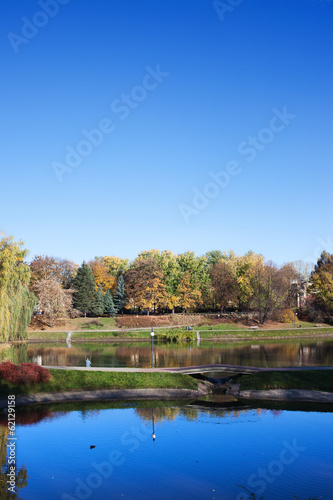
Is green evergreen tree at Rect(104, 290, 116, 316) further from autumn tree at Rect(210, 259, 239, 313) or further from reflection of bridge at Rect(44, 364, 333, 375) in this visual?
reflection of bridge at Rect(44, 364, 333, 375)

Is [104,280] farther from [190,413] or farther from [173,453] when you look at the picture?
[173,453]

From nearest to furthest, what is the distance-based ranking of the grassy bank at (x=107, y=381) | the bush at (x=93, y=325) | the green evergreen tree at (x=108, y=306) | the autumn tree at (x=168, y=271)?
the grassy bank at (x=107, y=381), the bush at (x=93, y=325), the autumn tree at (x=168, y=271), the green evergreen tree at (x=108, y=306)

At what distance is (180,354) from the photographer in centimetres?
4947

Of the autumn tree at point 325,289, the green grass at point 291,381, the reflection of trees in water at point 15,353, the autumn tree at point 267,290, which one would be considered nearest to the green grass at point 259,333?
the autumn tree at point 267,290

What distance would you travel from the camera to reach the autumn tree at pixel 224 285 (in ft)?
283

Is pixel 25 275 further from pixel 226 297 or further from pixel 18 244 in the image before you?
pixel 226 297

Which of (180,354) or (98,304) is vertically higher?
(98,304)

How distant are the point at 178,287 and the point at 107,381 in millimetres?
54642

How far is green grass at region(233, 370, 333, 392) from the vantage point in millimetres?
29469

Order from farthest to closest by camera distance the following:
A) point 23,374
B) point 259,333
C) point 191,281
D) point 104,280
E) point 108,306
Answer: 1. point 104,280
2. point 191,281
3. point 108,306
4. point 259,333
5. point 23,374

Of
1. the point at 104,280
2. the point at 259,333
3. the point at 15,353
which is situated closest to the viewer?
the point at 15,353

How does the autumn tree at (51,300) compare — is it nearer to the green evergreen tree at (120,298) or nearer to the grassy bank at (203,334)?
the grassy bank at (203,334)

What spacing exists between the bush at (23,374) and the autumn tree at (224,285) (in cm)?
5985

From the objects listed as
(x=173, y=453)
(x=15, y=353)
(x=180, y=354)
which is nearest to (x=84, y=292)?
(x=15, y=353)
